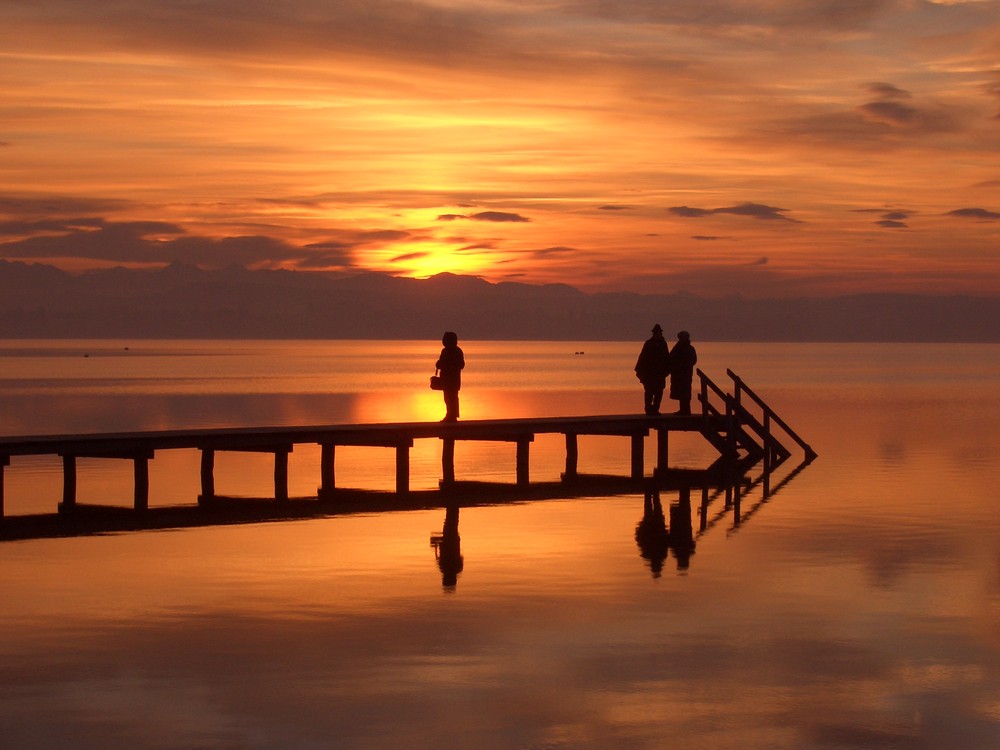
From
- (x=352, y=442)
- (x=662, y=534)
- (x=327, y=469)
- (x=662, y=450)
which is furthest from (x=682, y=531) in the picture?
(x=662, y=450)

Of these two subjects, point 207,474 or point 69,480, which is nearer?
point 69,480

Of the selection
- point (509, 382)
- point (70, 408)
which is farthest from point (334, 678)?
point (509, 382)

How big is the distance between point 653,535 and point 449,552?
366 centimetres

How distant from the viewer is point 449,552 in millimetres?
19281

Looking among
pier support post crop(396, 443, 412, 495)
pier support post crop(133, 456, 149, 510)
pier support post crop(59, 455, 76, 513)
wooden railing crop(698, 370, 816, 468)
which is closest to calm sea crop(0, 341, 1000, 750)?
pier support post crop(59, 455, 76, 513)

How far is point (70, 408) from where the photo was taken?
219 feet

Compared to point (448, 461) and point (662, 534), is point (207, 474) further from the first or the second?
point (662, 534)

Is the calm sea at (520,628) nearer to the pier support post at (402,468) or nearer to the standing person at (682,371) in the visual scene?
the pier support post at (402,468)

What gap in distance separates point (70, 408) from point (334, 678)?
2262 inches

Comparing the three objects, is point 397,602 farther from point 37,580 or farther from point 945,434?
point 945,434

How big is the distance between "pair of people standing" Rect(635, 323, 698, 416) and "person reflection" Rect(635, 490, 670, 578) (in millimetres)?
5442

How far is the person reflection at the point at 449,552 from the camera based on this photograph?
17.1 meters

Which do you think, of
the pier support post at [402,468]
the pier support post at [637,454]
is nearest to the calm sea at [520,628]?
the pier support post at [402,468]

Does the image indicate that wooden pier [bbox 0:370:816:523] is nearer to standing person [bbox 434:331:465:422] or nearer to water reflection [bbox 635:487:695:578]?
standing person [bbox 434:331:465:422]
